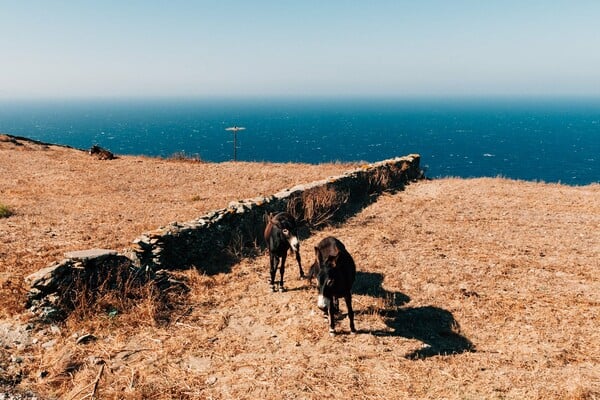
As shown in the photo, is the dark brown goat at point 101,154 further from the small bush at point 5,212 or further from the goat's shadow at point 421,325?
the goat's shadow at point 421,325

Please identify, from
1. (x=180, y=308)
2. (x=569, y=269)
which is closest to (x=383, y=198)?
(x=569, y=269)

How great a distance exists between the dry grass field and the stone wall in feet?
1.64

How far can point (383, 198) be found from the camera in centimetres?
1805

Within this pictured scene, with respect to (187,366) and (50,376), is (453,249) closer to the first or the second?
(187,366)

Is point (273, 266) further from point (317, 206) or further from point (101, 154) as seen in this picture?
point (101, 154)

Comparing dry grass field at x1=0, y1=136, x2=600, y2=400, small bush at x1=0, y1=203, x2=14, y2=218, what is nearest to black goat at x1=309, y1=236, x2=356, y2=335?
dry grass field at x1=0, y1=136, x2=600, y2=400

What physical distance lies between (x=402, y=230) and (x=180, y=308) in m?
8.22

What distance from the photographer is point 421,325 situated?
7.92m

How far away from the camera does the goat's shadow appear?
708 centimetres

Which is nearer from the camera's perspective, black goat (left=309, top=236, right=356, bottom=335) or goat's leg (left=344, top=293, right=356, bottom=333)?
black goat (left=309, top=236, right=356, bottom=335)

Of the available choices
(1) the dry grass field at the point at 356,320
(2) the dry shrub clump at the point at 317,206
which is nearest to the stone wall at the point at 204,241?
(2) the dry shrub clump at the point at 317,206

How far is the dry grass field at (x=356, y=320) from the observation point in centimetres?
600

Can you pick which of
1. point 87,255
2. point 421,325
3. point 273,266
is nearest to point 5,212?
point 87,255

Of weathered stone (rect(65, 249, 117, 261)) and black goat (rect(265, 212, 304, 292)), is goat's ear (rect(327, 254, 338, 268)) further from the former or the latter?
weathered stone (rect(65, 249, 117, 261))
